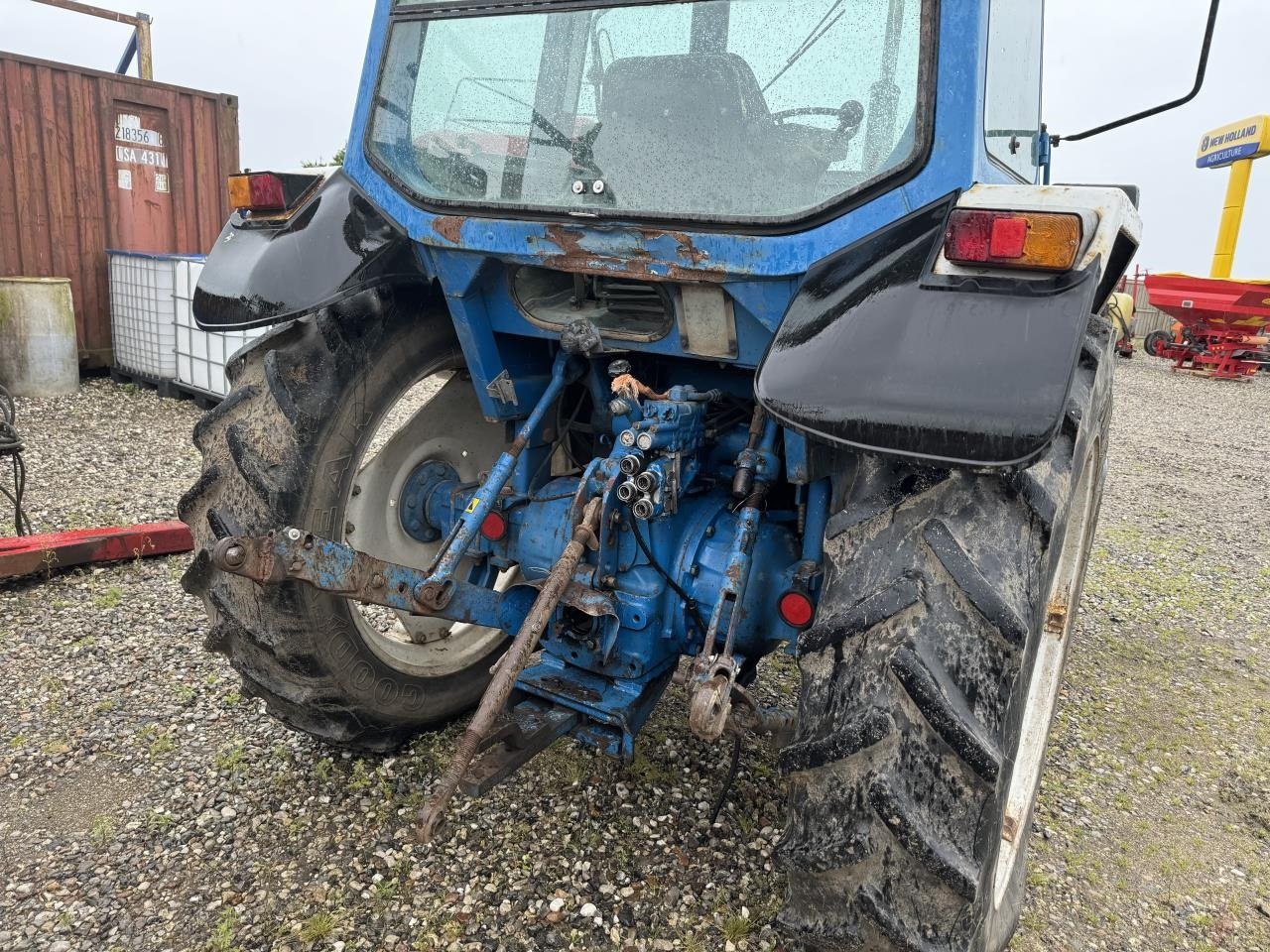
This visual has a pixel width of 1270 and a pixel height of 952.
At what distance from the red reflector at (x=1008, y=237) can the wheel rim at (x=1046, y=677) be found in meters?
0.64

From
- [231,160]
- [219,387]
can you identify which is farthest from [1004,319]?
[231,160]

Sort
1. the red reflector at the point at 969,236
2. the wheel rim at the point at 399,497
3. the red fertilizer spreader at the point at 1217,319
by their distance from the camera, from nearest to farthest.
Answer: the red reflector at the point at 969,236 → the wheel rim at the point at 399,497 → the red fertilizer spreader at the point at 1217,319

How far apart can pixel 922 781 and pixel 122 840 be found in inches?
76.7

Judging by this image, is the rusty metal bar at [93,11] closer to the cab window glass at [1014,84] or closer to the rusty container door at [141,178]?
the rusty container door at [141,178]

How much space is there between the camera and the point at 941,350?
Answer: 141cm

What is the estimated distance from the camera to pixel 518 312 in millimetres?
2215

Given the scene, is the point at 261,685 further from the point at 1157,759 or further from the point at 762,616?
the point at 1157,759

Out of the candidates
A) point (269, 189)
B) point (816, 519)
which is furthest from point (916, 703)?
point (269, 189)

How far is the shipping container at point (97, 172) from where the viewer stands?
748 centimetres

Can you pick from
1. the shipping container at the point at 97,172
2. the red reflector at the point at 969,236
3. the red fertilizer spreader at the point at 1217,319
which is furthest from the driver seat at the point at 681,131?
the red fertilizer spreader at the point at 1217,319

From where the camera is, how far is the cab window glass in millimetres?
1850

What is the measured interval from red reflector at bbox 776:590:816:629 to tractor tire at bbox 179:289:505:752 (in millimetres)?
1084

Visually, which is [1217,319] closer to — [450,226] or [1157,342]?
[1157,342]

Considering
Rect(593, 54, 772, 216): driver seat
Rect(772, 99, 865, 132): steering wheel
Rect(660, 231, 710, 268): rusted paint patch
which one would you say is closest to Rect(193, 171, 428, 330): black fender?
Rect(593, 54, 772, 216): driver seat
